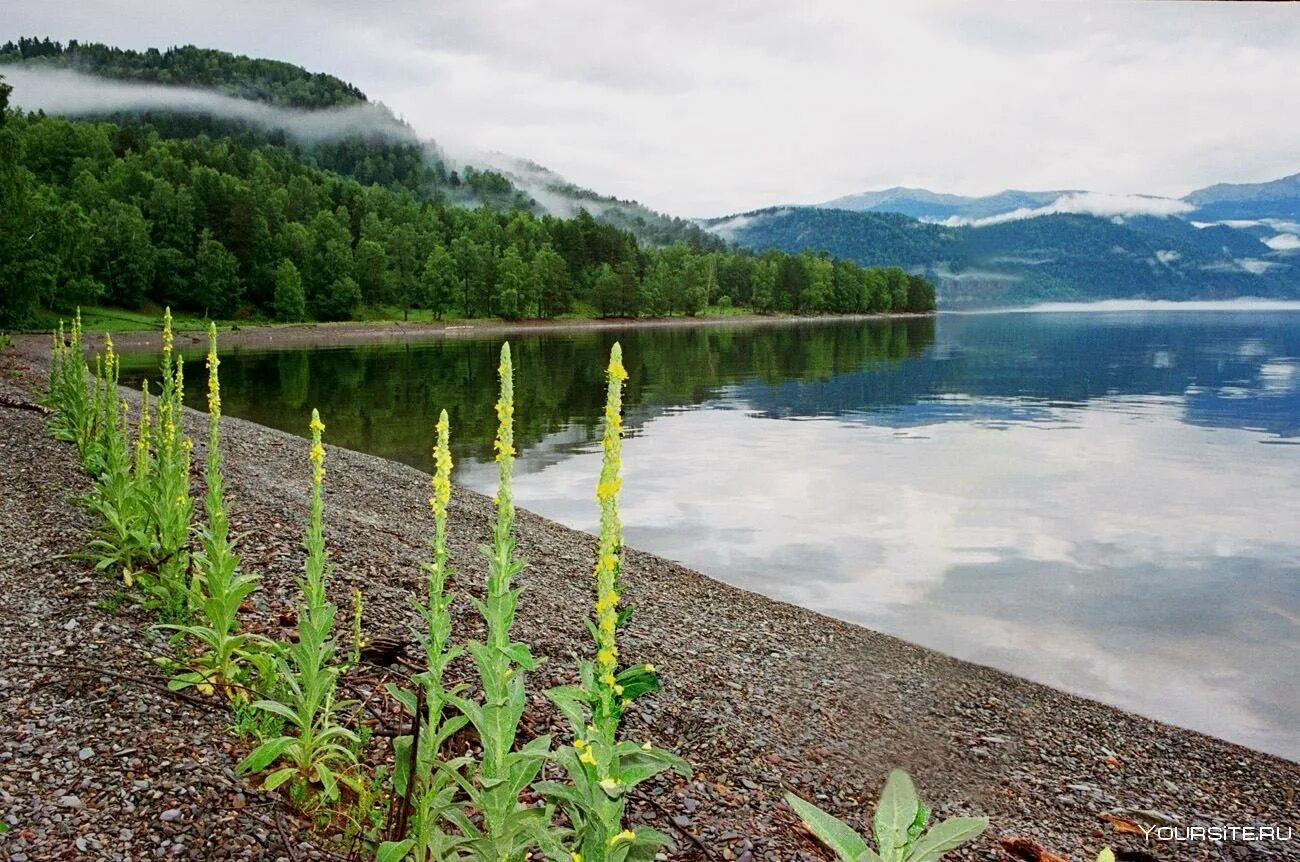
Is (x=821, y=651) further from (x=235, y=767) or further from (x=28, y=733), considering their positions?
(x=28, y=733)

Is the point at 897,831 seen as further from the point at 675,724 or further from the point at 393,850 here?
the point at 675,724

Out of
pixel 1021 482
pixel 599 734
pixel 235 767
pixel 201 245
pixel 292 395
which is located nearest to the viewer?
pixel 599 734

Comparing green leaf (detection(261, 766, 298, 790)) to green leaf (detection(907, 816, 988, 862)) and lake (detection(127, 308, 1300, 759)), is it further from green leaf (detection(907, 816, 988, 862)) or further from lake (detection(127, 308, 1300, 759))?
lake (detection(127, 308, 1300, 759))

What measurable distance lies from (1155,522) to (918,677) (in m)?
18.1

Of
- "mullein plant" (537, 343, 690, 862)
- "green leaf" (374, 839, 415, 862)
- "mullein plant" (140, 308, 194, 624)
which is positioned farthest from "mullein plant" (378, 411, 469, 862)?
"mullein plant" (140, 308, 194, 624)

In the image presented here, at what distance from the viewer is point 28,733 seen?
648 cm

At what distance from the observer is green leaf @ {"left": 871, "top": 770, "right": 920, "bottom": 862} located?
11.2 ft

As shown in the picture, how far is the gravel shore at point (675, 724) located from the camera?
6.01 metres

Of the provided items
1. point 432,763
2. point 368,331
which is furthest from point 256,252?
point 432,763

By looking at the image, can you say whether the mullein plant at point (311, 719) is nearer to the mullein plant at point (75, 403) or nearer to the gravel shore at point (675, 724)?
the gravel shore at point (675, 724)

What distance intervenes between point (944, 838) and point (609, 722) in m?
1.60

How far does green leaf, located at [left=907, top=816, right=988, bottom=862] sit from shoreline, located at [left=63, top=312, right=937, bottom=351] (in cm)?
9739

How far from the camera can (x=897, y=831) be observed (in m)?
3.44

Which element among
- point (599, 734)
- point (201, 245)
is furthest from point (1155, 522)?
point (201, 245)
